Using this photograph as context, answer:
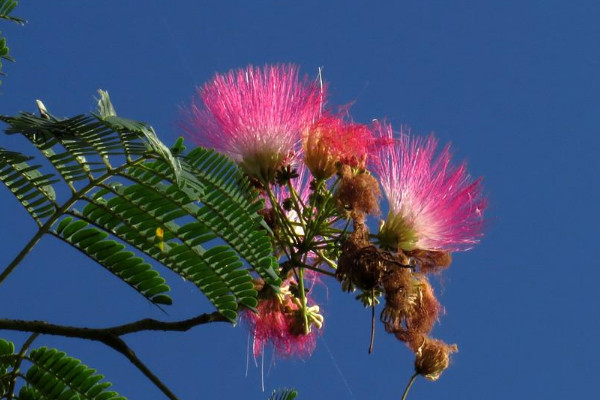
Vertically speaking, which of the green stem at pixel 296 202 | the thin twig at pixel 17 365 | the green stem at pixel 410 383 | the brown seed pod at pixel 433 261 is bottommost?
the thin twig at pixel 17 365

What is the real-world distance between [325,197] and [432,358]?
541mm

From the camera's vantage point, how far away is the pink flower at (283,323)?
2.69 meters

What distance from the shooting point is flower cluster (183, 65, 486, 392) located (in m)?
2.58

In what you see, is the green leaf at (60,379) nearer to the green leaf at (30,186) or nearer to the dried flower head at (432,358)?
the green leaf at (30,186)

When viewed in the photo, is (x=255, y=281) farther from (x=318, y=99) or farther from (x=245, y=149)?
(x=318, y=99)

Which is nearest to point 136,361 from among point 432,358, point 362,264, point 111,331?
point 111,331

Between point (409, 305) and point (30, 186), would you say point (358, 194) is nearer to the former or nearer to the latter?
point (409, 305)

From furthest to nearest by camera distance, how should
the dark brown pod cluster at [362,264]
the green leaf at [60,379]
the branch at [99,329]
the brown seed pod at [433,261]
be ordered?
the brown seed pod at [433,261], the dark brown pod cluster at [362,264], the green leaf at [60,379], the branch at [99,329]

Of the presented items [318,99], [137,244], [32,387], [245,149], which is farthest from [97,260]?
[318,99]

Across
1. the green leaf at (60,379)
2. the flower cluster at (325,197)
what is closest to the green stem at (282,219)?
the flower cluster at (325,197)

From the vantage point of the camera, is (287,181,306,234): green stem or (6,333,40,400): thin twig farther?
(287,181,306,234): green stem

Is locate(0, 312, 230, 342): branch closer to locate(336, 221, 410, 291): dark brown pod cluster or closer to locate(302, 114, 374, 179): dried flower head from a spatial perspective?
locate(336, 221, 410, 291): dark brown pod cluster

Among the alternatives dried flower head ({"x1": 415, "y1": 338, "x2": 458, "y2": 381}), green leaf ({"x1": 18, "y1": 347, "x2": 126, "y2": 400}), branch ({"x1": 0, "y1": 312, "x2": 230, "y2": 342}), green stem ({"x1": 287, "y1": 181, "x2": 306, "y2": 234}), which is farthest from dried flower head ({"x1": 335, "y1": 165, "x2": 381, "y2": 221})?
green leaf ({"x1": 18, "y1": 347, "x2": 126, "y2": 400})

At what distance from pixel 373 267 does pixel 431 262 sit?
331mm
